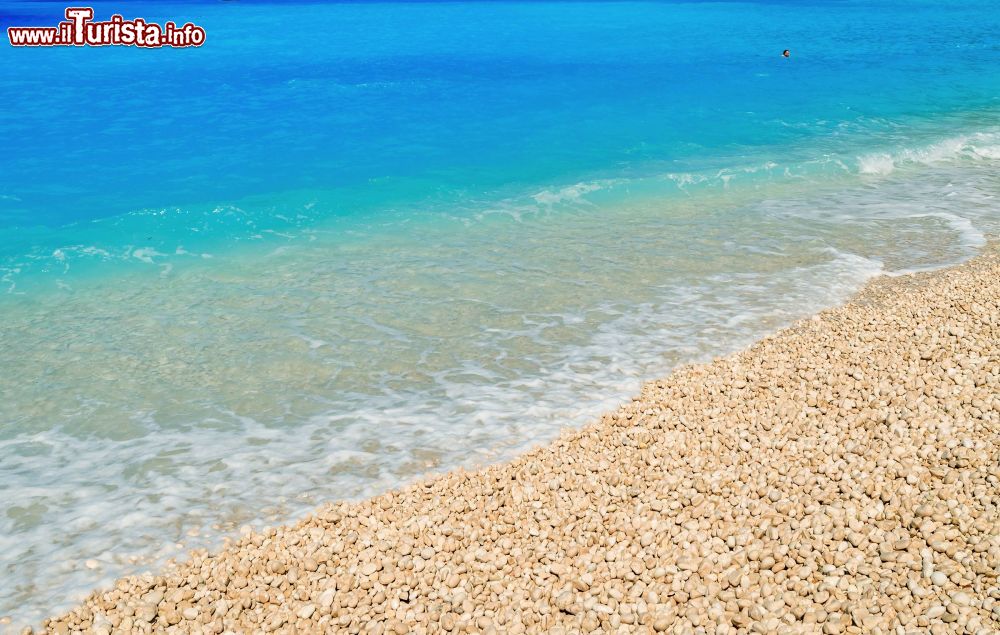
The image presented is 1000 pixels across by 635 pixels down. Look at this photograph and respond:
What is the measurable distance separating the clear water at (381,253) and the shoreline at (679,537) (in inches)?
43.9

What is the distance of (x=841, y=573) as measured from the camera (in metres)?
5.59

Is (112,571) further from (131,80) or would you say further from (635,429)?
(131,80)

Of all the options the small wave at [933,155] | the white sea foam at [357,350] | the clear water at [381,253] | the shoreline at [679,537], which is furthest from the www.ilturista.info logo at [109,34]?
the shoreline at [679,537]

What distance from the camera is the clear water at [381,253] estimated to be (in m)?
8.73

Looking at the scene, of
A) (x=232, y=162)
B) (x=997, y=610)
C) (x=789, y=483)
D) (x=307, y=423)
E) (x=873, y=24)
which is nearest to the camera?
(x=997, y=610)

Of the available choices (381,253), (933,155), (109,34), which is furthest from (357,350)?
(109,34)

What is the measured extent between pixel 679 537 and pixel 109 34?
5442cm

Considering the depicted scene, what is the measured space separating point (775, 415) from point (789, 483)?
139 centimetres

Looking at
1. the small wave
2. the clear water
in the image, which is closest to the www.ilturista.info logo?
the clear water

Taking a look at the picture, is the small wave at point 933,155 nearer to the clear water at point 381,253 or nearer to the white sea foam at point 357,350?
the clear water at point 381,253

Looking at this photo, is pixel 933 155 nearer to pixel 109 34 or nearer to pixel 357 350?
pixel 357 350

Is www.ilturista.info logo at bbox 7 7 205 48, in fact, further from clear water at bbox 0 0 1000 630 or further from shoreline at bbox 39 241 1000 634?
shoreline at bbox 39 241 1000 634

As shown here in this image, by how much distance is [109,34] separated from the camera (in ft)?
166

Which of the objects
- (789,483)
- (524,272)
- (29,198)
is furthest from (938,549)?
(29,198)
